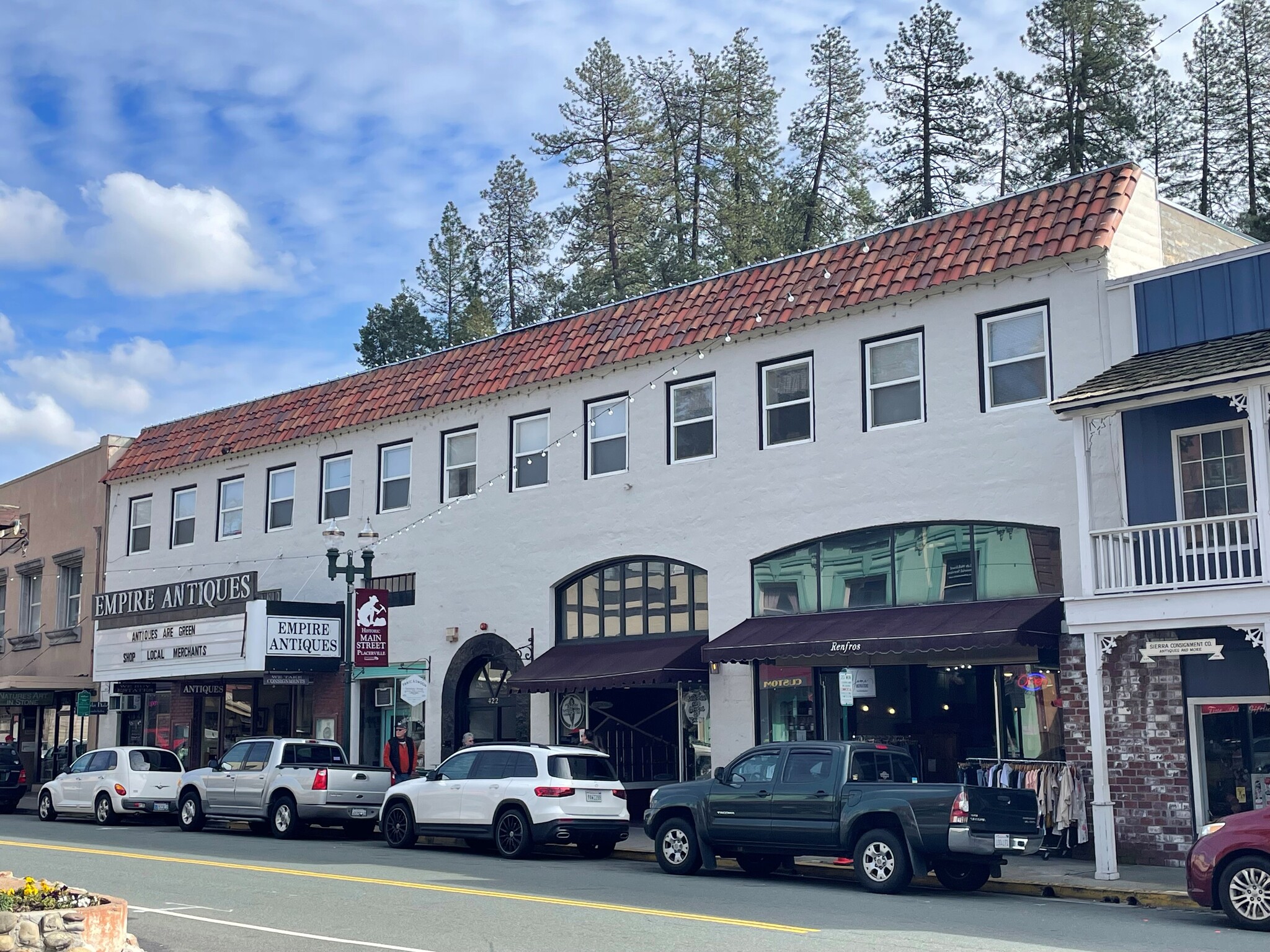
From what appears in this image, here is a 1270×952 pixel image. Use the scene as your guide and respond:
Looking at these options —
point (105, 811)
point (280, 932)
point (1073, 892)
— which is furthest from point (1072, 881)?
point (105, 811)

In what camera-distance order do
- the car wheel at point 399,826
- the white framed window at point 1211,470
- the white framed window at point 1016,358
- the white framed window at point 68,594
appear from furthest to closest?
the white framed window at point 68,594 → the car wheel at point 399,826 → the white framed window at point 1016,358 → the white framed window at point 1211,470

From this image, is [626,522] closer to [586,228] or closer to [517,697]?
[517,697]

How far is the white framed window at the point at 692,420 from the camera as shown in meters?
22.9

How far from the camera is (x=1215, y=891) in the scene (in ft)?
41.7

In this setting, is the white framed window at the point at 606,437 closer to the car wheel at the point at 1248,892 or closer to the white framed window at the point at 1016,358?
the white framed window at the point at 1016,358

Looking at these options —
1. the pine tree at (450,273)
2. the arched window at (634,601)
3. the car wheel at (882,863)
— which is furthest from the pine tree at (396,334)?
the car wheel at (882,863)

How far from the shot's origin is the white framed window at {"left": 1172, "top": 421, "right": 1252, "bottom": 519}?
16.8 m

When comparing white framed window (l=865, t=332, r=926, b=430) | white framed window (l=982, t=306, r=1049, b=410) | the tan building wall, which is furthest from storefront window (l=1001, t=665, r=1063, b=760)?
the tan building wall

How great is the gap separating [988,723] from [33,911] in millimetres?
12949

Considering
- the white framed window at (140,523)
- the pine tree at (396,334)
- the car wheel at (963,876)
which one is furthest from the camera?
the pine tree at (396,334)

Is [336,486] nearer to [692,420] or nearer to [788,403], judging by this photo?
[692,420]

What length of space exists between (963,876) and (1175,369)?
6361mm

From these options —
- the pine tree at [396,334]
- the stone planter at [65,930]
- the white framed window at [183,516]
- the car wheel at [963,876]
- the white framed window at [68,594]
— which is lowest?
the car wheel at [963,876]

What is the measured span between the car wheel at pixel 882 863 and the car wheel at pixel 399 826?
7541 millimetres
